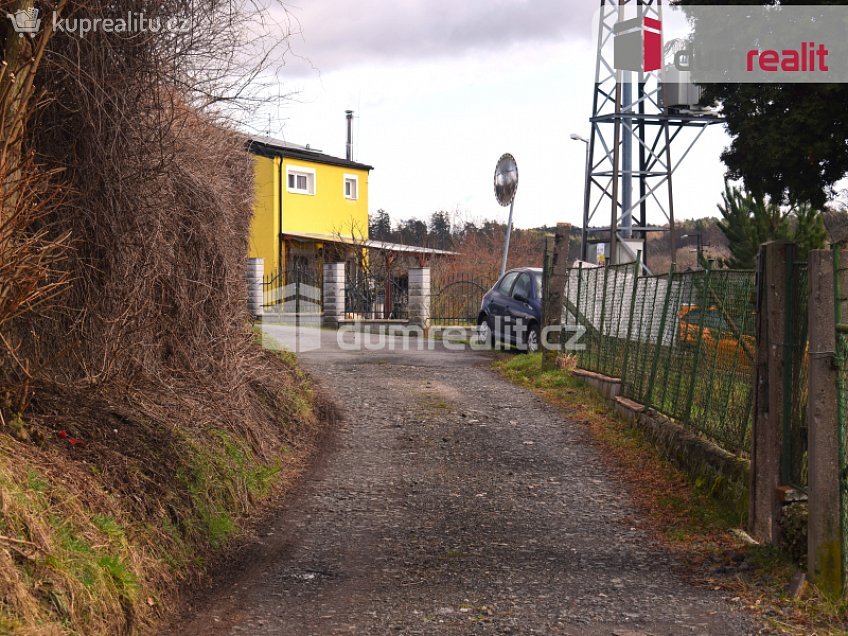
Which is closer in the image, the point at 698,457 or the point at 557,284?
the point at 698,457

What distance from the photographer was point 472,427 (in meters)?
10.9

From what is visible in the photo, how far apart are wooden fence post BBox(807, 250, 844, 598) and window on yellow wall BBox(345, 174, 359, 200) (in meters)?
34.5

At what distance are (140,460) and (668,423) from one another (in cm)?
527

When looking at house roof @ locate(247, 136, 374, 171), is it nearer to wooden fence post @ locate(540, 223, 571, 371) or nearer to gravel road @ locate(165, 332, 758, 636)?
wooden fence post @ locate(540, 223, 571, 371)

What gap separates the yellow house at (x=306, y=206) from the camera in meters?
35.0

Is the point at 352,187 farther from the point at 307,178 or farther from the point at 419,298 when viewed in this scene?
the point at 419,298

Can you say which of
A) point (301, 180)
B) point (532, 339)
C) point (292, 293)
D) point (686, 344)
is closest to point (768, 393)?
point (686, 344)

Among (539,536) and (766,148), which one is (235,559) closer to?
(539,536)

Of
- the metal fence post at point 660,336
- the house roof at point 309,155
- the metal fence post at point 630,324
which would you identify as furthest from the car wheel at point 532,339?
the house roof at point 309,155

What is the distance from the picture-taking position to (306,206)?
1454 inches

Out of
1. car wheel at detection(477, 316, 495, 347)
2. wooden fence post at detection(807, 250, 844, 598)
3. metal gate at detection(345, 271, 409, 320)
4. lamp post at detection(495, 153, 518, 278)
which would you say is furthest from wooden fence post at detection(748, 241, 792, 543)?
metal gate at detection(345, 271, 409, 320)

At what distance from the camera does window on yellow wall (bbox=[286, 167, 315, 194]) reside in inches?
1435

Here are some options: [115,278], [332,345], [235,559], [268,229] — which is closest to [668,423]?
[235,559]

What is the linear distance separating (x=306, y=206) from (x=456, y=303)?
12948 mm
